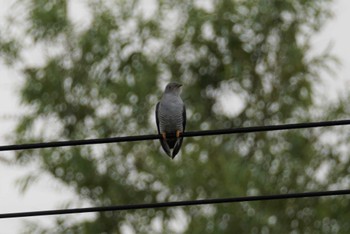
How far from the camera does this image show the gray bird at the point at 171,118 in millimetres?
9766

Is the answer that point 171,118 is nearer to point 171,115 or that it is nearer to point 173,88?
point 171,115

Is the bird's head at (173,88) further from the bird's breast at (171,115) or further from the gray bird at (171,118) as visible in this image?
the bird's breast at (171,115)

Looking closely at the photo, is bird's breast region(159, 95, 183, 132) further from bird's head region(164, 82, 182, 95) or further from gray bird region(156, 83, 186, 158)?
bird's head region(164, 82, 182, 95)

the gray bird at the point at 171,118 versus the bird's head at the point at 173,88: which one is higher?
the bird's head at the point at 173,88

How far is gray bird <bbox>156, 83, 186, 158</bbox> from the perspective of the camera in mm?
9766

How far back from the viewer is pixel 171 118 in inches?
384

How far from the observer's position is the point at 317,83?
64.9ft

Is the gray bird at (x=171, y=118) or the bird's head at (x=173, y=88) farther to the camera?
the bird's head at (x=173, y=88)

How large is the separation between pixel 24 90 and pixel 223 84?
11.9ft

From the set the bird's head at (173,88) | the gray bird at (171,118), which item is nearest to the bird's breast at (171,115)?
the gray bird at (171,118)

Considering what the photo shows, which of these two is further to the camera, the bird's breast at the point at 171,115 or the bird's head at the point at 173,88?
the bird's head at the point at 173,88

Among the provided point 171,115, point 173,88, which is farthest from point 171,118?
point 173,88

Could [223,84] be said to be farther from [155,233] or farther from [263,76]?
[155,233]

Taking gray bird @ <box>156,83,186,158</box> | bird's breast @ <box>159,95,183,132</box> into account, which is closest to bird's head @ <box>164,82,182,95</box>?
gray bird @ <box>156,83,186,158</box>
